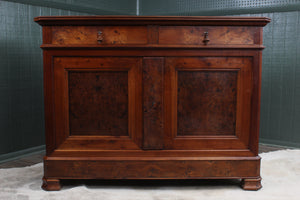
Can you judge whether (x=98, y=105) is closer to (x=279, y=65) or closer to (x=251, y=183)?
(x=251, y=183)

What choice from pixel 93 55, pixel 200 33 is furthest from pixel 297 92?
pixel 93 55

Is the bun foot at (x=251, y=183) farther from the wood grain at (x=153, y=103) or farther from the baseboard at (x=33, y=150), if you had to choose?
the baseboard at (x=33, y=150)

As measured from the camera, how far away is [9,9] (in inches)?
106

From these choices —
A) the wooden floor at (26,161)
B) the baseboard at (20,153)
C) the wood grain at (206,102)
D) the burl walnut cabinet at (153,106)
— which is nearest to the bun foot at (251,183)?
the burl walnut cabinet at (153,106)

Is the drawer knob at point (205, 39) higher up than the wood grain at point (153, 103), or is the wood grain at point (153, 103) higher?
the drawer knob at point (205, 39)

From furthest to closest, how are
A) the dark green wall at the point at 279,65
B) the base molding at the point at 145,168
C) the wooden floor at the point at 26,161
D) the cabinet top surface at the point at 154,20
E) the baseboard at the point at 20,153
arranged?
the dark green wall at the point at 279,65, the baseboard at the point at 20,153, the wooden floor at the point at 26,161, the base molding at the point at 145,168, the cabinet top surface at the point at 154,20

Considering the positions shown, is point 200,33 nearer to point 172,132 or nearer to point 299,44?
point 172,132

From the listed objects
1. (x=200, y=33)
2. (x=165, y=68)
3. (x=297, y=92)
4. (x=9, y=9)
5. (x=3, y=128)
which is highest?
(x=9, y=9)

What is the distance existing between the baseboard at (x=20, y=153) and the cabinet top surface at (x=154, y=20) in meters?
1.41

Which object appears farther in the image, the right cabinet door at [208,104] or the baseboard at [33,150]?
the baseboard at [33,150]

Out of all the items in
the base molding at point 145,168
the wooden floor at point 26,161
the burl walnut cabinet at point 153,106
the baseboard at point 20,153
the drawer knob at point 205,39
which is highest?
the drawer knob at point 205,39

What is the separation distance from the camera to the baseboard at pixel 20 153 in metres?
2.69

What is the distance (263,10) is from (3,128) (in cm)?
281

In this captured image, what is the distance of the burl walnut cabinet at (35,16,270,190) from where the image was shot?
195 cm
